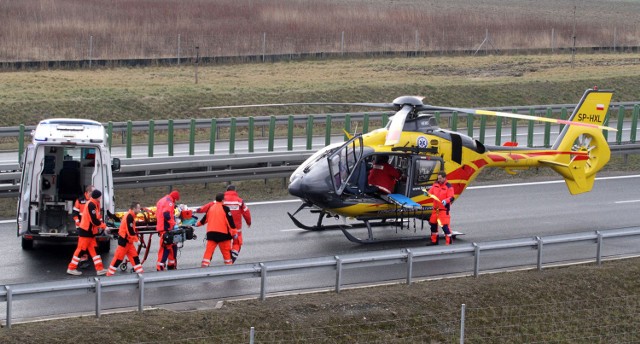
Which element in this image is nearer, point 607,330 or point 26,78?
point 607,330

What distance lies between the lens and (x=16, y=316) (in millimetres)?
15375

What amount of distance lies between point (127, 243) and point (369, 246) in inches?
200

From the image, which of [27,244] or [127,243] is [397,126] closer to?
[127,243]

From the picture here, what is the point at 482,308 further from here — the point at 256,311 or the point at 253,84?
the point at 253,84

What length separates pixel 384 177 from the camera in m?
20.4

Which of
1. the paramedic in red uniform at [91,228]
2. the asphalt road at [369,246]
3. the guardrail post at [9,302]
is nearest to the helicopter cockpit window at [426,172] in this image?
the asphalt road at [369,246]

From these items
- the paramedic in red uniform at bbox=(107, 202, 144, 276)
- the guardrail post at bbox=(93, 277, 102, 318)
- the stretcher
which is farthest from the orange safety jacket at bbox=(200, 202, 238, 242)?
the guardrail post at bbox=(93, 277, 102, 318)

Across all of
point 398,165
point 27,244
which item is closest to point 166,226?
point 27,244

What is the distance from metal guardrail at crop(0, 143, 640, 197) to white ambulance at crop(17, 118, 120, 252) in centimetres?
315

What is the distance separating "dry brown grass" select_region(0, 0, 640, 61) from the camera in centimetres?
4581

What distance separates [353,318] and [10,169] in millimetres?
10874

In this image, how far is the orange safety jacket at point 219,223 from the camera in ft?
58.4

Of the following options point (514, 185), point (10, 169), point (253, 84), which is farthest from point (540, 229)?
point (253, 84)

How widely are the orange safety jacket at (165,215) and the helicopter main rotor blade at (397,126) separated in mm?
4494
